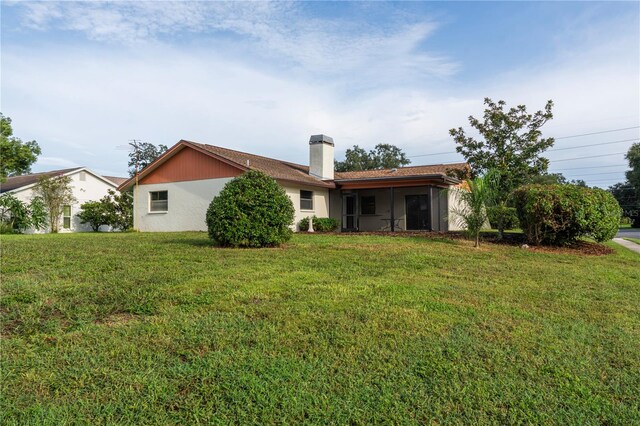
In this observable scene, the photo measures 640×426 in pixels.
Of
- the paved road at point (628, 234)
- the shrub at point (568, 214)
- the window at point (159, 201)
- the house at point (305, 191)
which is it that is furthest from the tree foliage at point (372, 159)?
the shrub at point (568, 214)

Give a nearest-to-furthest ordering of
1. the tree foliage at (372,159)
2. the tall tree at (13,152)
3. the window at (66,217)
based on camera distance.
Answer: the tall tree at (13,152) → the window at (66,217) → the tree foliage at (372,159)

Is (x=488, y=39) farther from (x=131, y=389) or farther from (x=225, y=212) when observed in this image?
(x=131, y=389)

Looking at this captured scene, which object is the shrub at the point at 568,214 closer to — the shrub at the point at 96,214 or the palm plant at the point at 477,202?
the palm plant at the point at 477,202

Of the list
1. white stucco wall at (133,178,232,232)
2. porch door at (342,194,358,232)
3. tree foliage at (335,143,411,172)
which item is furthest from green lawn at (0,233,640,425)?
tree foliage at (335,143,411,172)

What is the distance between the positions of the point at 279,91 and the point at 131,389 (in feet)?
41.5

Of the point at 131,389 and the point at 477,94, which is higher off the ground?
the point at 477,94

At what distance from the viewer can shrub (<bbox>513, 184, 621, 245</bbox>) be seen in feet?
35.7

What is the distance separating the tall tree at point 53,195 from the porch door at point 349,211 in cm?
1663

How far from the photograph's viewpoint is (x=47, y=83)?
28.7 feet

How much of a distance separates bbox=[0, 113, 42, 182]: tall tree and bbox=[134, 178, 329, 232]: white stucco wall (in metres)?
10.5

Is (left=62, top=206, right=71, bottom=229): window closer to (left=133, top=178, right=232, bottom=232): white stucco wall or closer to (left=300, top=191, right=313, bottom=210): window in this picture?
(left=133, top=178, right=232, bottom=232): white stucco wall

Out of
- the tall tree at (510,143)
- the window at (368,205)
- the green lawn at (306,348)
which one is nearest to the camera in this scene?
the green lawn at (306,348)

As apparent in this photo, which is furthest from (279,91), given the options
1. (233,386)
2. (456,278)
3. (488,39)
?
(233,386)

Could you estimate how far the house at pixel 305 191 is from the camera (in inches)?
671
